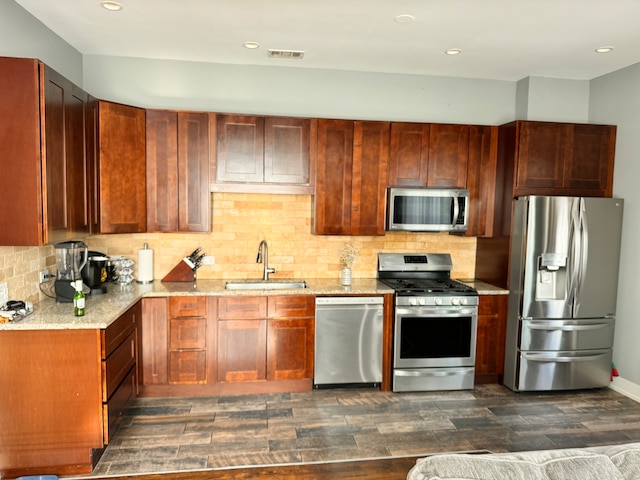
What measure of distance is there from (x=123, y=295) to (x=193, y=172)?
3.91 feet

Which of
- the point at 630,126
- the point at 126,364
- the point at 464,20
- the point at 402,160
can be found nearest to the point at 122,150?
the point at 126,364

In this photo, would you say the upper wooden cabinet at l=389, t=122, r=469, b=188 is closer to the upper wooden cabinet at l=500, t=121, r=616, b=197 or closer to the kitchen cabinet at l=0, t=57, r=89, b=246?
the upper wooden cabinet at l=500, t=121, r=616, b=197

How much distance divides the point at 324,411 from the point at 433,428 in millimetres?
850

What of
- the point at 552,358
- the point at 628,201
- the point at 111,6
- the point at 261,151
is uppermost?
the point at 111,6

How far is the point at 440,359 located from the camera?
3.97 meters

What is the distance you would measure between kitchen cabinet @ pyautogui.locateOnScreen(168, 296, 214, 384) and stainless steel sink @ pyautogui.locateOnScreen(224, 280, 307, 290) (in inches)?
16.0

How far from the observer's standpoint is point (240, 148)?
3.92 metres

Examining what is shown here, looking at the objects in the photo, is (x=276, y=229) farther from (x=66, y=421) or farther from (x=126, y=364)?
(x=66, y=421)

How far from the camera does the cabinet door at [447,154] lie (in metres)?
4.14

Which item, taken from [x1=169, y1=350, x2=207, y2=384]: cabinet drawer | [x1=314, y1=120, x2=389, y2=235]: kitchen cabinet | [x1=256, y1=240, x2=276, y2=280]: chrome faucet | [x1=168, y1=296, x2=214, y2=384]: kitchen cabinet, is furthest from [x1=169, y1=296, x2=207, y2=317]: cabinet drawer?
[x1=314, y1=120, x2=389, y2=235]: kitchen cabinet

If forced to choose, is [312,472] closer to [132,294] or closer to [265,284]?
[265,284]

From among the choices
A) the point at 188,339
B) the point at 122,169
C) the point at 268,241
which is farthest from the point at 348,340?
the point at 122,169

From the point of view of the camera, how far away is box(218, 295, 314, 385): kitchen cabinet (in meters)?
3.77

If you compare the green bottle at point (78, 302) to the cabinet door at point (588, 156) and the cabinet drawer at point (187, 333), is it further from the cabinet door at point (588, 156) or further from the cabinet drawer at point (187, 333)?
the cabinet door at point (588, 156)
